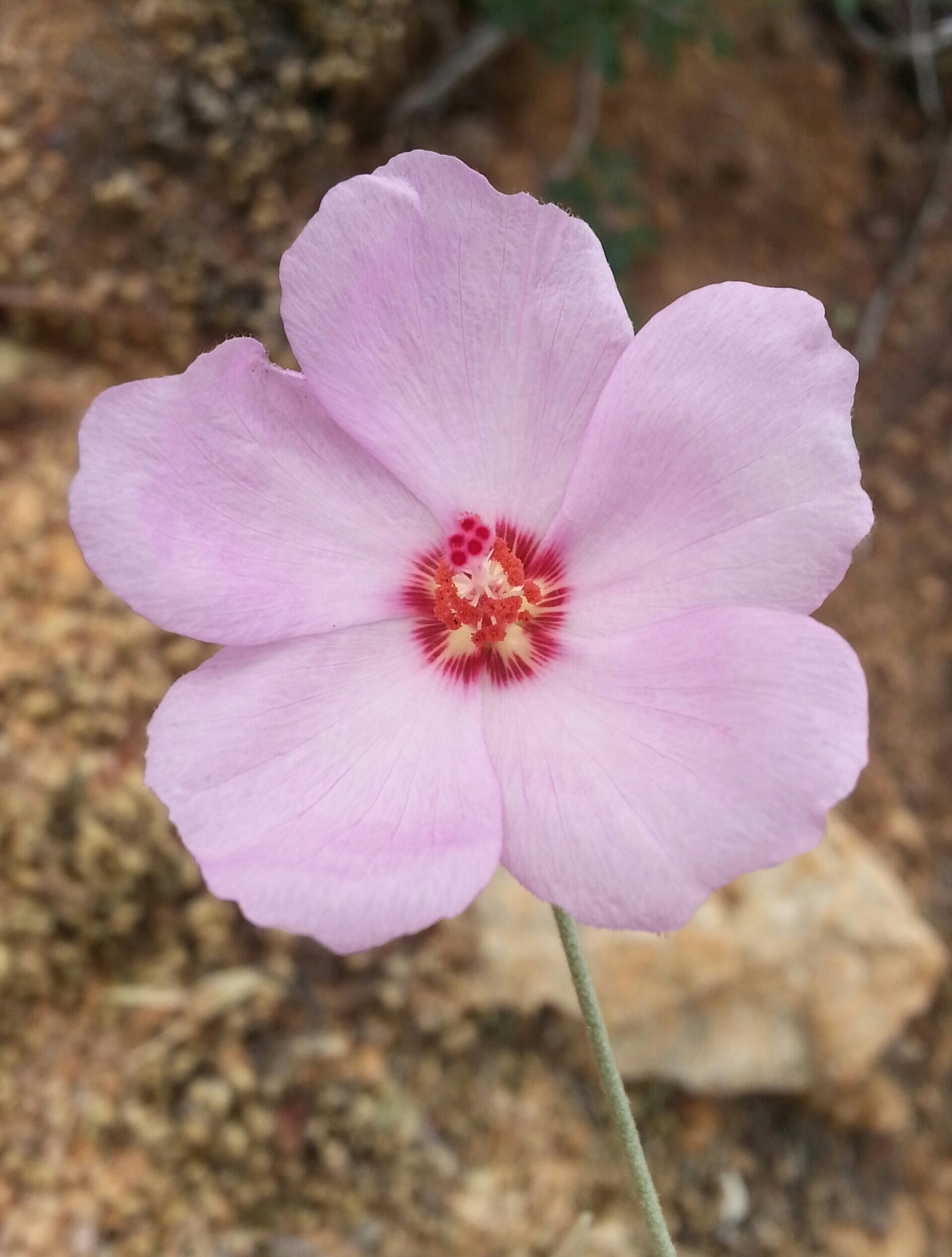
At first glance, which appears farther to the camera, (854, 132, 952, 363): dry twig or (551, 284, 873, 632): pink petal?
(854, 132, 952, 363): dry twig

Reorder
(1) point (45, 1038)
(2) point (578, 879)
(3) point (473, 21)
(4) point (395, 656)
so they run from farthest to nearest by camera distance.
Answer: (3) point (473, 21)
(1) point (45, 1038)
(4) point (395, 656)
(2) point (578, 879)

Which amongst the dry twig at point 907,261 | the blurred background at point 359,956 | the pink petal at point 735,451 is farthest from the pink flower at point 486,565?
the dry twig at point 907,261

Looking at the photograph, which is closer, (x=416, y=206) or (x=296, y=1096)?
(x=416, y=206)

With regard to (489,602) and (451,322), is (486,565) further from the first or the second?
(451,322)

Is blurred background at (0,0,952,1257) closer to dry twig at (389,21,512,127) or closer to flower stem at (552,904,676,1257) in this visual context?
dry twig at (389,21,512,127)

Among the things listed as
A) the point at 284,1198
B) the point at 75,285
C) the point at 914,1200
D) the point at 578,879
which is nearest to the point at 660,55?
the point at 75,285

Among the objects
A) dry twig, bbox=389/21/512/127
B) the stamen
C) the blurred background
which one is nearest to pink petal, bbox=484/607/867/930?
the stamen

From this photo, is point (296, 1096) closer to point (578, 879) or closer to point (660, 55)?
point (578, 879)

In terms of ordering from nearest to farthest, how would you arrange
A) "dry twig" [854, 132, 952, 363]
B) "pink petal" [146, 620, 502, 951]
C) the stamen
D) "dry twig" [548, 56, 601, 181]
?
"pink petal" [146, 620, 502, 951] → the stamen → "dry twig" [548, 56, 601, 181] → "dry twig" [854, 132, 952, 363]
